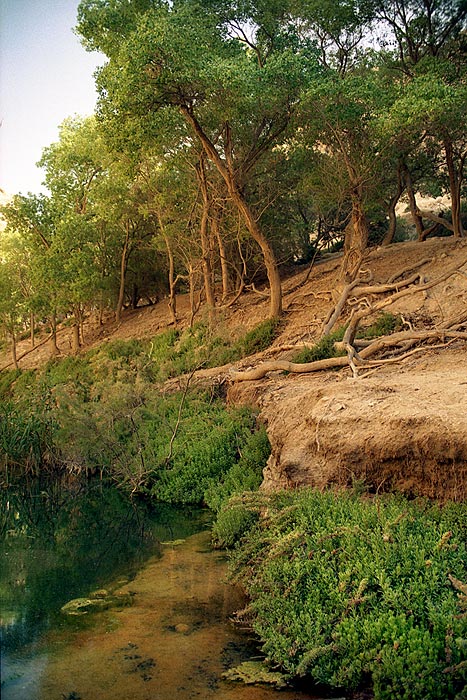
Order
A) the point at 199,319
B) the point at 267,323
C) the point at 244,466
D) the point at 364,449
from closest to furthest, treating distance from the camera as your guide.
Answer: the point at 364,449 < the point at 244,466 < the point at 267,323 < the point at 199,319

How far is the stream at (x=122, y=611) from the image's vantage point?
6.20 m

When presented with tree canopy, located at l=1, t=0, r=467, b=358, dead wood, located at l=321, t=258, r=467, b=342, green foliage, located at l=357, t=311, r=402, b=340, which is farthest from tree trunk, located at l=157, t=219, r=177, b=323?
green foliage, located at l=357, t=311, r=402, b=340

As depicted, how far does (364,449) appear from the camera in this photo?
8570 millimetres

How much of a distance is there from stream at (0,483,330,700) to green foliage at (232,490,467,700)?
42 centimetres

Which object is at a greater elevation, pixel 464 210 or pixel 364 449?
pixel 464 210

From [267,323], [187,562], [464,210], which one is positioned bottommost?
[187,562]

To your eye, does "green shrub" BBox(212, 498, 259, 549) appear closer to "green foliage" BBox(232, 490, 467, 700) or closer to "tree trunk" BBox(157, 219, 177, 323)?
"green foliage" BBox(232, 490, 467, 700)

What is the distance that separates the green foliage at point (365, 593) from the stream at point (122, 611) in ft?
1.38

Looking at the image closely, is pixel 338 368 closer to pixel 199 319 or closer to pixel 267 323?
pixel 267 323

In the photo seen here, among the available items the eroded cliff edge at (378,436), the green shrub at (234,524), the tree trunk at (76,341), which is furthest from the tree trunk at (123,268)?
the green shrub at (234,524)

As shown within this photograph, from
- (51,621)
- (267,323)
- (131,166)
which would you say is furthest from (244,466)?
(131,166)

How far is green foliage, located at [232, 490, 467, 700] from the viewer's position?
5719 millimetres

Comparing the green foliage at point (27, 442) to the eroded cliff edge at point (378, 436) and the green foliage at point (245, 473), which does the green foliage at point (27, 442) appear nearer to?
the green foliage at point (245, 473)

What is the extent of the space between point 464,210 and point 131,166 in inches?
627
